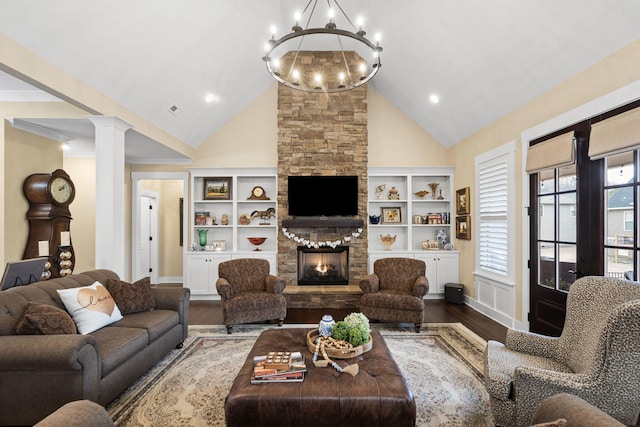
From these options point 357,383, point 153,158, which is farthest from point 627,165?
point 153,158

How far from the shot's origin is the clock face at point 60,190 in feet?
14.7

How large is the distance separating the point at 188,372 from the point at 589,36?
4.73m

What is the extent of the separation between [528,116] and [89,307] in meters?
5.14

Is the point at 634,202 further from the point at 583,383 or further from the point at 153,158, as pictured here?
the point at 153,158

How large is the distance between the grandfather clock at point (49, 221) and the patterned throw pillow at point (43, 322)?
90.9 inches

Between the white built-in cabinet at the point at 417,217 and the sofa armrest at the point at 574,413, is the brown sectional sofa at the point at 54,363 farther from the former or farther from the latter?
the white built-in cabinet at the point at 417,217

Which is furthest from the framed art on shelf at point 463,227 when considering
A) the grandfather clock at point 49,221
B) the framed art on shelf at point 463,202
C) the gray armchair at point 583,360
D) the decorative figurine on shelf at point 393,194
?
the grandfather clock at point 49,221

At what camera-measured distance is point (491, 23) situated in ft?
11.3

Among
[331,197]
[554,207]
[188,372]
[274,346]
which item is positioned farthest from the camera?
[331,197]

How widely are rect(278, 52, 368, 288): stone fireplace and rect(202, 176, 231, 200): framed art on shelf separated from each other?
1085mm

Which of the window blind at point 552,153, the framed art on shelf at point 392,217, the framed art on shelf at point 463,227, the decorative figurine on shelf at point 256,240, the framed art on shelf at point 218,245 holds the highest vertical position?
the window blind at point 552,153

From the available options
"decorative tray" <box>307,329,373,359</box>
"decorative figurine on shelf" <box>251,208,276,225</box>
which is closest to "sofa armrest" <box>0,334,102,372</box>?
"decorative tray" <box>307,329,373,359</box>

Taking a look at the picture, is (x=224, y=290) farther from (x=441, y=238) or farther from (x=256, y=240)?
(x=441, y=238)

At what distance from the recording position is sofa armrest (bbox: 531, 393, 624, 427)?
1166mm
